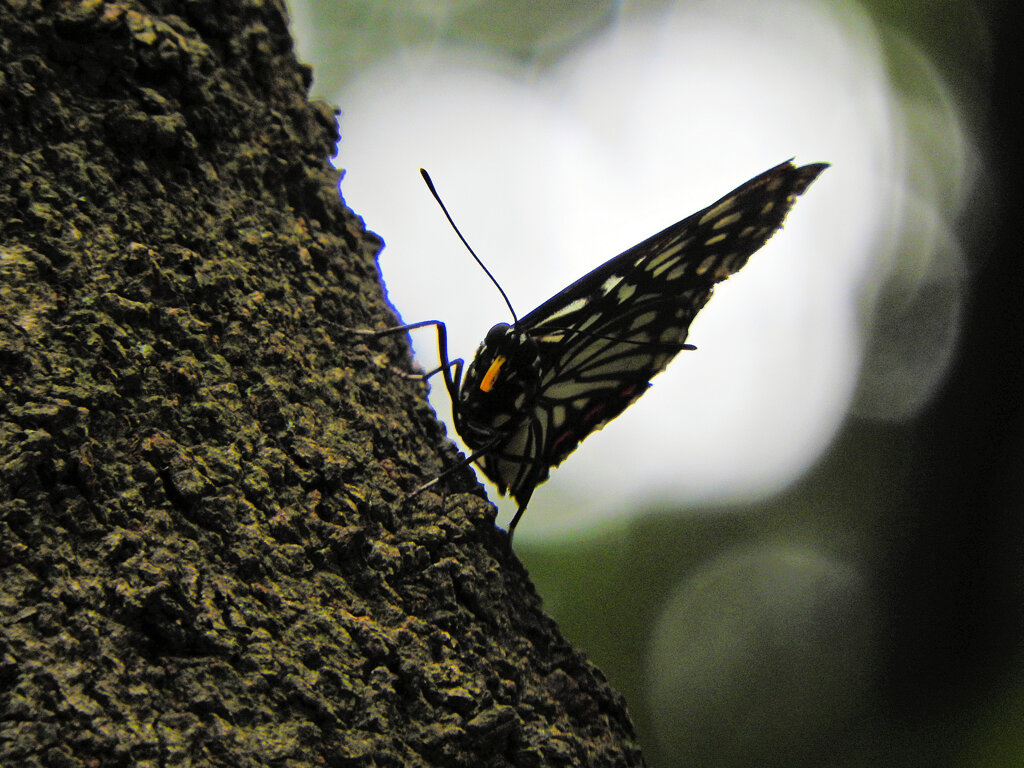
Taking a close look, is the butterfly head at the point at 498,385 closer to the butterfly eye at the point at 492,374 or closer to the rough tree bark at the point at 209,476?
the butterfly eye at the point at 492,374

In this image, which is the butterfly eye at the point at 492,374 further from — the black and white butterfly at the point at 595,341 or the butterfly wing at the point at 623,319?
the butterfly wing at the point at 623,319

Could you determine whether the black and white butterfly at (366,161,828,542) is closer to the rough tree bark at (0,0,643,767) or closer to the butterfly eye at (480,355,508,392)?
the butterfly eye at (480,355,508,392)

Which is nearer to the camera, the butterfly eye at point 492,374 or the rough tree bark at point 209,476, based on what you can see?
the rough tree bark at point 209,476

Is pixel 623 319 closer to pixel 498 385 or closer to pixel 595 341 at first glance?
pixel 595 341

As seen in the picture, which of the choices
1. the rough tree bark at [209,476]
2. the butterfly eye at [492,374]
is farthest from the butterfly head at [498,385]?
the rough tree bark at [209,476]

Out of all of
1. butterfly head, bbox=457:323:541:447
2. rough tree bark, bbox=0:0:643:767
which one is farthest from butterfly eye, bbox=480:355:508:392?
rough tree bark, bbox=0:0:643:767

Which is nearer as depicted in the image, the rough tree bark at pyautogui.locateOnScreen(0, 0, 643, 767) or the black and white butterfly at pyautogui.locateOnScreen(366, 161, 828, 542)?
the rough tree bark at pyautogui.locateOnScreen(0, 0, 643, 767)

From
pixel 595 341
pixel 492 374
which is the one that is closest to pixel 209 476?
pixel 492 374

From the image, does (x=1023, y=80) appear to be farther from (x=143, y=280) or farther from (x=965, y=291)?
(x=143, y=280)
